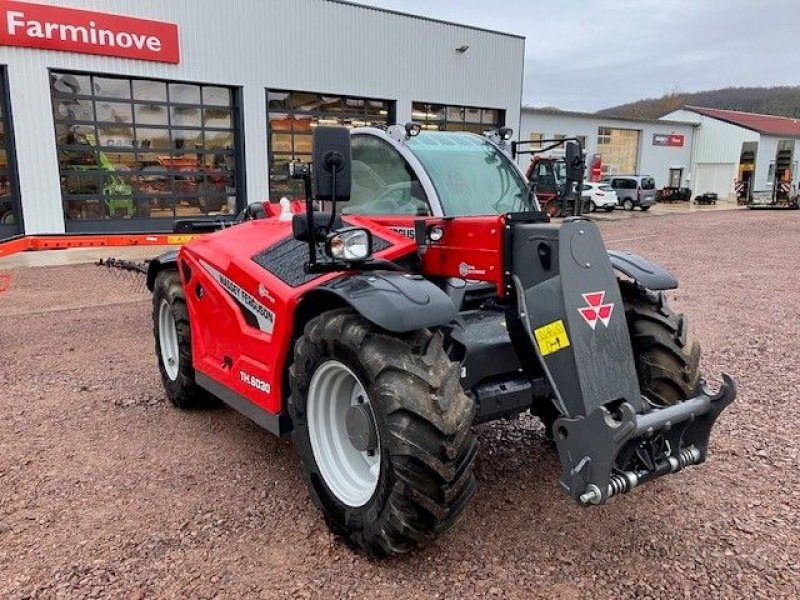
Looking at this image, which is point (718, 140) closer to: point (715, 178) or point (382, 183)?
point (715, 178)

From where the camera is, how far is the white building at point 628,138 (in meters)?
33.4

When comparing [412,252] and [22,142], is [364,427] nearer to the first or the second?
[412,252]

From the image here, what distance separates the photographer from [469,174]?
4074 mm

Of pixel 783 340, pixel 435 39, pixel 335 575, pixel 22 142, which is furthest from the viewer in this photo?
pixel 435 39

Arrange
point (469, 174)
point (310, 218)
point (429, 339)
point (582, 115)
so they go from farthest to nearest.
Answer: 1. point (582, 115)
2. point (469, 174)
3. point (310, 218)
4. point (429, 339)

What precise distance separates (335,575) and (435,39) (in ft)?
66.3

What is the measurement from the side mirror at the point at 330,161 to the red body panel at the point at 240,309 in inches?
21.5

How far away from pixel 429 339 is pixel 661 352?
→ 140 centimetres

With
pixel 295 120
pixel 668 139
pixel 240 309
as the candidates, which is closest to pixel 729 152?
Answer: pixel 668 139

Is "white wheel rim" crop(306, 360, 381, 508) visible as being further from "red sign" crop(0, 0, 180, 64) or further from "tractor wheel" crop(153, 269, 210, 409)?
"red sign" crop(0, 0, 180, 64)

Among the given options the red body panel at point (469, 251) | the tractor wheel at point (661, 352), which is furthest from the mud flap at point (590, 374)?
the tractor wheel at point (661, 352)

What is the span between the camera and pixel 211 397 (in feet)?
15.9

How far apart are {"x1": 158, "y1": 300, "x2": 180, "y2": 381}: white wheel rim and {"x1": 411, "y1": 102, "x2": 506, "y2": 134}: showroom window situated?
16521 mm

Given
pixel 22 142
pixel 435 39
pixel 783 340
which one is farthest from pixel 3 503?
pixel 435 39
